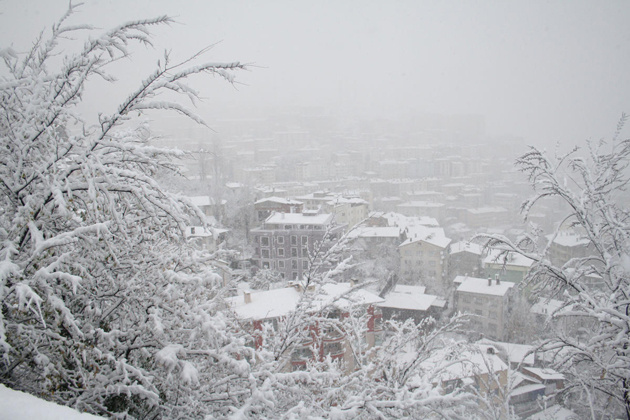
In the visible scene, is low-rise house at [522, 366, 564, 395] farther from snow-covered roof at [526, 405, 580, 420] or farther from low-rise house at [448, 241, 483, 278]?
low-rise house at [448, 241, 483, 278]

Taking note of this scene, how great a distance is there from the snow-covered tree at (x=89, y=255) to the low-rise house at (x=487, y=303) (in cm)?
2622

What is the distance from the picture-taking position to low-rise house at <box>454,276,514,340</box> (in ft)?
87.2

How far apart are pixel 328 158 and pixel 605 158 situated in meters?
94.1

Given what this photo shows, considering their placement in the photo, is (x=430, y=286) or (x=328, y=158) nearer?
(x=430, y=286)

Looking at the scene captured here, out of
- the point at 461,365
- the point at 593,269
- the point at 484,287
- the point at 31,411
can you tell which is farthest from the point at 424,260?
the point at 31,411

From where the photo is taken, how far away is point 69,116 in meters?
3.10

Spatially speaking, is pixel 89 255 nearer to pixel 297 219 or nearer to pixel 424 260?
pixel 297 219

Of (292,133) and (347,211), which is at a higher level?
(292,133)

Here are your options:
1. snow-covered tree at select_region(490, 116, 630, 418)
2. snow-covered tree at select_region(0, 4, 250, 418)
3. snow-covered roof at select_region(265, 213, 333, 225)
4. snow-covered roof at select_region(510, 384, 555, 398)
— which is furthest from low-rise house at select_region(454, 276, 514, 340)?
snow-covered tree at select_region(0, 4, 250, 418)

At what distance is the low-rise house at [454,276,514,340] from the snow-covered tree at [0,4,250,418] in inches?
1032

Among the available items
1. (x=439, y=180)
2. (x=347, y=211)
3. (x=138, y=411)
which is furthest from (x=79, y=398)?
(x=439, y=180)

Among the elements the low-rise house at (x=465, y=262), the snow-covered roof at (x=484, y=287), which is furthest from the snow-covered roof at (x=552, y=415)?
the low-rise house at (x=465, y=262)

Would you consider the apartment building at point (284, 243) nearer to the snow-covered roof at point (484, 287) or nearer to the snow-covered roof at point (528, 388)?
the snow-covered roof at point (484, 287)

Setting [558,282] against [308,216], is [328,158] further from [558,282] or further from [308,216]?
[558,282]
